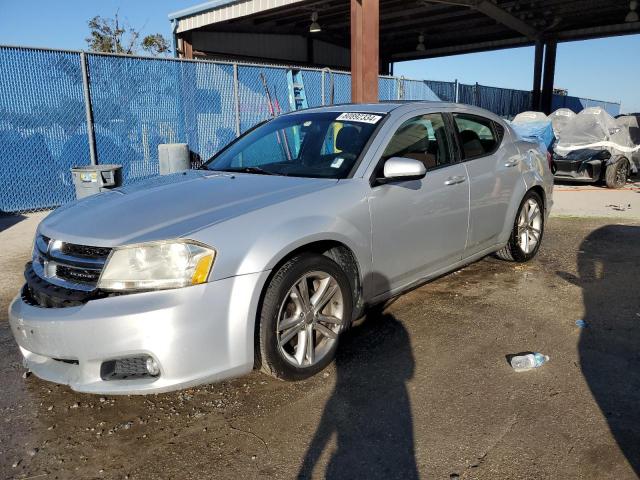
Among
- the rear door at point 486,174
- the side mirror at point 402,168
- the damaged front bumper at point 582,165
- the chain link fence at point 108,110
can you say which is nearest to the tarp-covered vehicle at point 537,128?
the damaged front bumper at point 582,165

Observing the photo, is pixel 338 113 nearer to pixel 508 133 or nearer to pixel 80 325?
pixel 508 133

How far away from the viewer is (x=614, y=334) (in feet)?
12.6

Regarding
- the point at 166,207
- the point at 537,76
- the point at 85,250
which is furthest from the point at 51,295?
the point at 537,76

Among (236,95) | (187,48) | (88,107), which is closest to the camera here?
(88,107)

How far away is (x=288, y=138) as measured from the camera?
4293 millimetres

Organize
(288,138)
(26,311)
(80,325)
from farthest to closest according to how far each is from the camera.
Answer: (288,138), (26,311), (80,325)

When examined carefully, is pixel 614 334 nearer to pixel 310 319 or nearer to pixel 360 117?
pixel 310 319

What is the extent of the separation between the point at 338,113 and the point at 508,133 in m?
1.97

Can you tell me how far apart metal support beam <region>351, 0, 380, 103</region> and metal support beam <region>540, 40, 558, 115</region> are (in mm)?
15534

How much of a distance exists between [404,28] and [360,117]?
22.3 m

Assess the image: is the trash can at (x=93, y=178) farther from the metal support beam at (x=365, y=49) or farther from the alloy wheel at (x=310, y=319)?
the metal support beam at (x=365, y=49)

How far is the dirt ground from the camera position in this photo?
2449 millimetres

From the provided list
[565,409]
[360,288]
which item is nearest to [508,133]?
[360,288]

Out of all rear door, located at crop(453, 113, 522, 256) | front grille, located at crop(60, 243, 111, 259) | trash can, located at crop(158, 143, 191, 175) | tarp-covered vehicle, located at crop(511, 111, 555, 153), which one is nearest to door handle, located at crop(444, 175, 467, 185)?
rear door, located at crop(453, 113, 522, 256)
